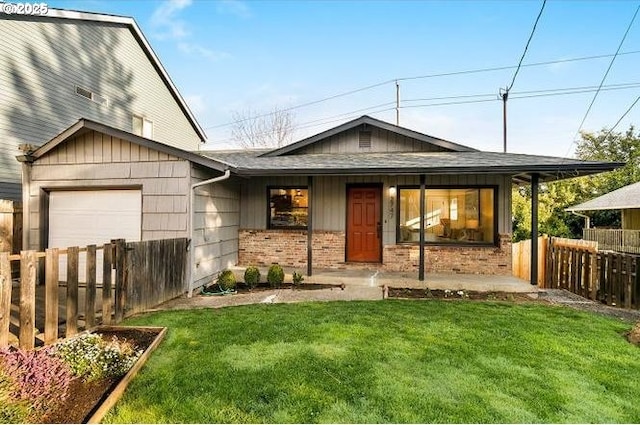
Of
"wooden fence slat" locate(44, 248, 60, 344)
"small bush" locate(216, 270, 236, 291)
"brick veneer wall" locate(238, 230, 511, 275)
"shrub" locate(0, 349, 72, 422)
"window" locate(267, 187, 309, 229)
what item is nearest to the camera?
"shrub" locate(0, 349, 72, 422)

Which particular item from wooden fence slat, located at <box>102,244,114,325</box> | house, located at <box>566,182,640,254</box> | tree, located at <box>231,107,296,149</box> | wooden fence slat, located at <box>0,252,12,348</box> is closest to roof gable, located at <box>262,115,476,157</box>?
wooden fence slat, located at <box>102,244,114,325</box>

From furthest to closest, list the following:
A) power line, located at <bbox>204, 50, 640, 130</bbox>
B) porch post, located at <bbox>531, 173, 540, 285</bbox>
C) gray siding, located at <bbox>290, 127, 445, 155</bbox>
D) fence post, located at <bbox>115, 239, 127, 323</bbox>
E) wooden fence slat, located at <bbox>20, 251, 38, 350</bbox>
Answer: power line, located at <bbox>204, 50, 640, 130</bbox>
gray siding, located at <bbox>290, 127, 445, 155</bbox>
porch post, located at <bbox>531, 173, 540, 285</bbox>
fence post, located at <bbox>115, 239, 127, 323</bbox>
wooden fence slat, located at <bbox>20, 251, 38, 350</bbox>

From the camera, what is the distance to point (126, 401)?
3105mm

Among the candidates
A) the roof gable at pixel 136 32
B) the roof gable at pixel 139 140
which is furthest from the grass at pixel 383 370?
the roof gable at pixel 136 32

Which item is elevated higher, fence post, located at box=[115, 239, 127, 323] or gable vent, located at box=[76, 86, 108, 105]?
gable vent, located at box=[76, 86, 108, 105]

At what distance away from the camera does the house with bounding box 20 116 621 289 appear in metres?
7.55

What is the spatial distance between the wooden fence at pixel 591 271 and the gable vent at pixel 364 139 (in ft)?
17.8

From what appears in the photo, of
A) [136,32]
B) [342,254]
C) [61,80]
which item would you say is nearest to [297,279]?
[342,254]

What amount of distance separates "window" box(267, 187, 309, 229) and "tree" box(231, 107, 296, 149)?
20.1 meters

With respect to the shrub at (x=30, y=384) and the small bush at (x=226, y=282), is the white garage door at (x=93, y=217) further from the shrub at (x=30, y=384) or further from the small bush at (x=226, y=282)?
the shrub at (x=30, y=384)

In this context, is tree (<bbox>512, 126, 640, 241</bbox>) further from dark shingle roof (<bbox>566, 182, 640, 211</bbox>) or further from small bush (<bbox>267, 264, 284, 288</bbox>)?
small bush (<bbox>267, 264, 284, 288</bbox>)

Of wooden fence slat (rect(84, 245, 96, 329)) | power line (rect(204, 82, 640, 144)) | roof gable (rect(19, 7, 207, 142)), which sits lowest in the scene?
wooden fence slat (rect(84, 245, 96, 329))

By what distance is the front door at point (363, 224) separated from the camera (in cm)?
998

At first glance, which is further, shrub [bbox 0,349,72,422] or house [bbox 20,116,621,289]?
house [bbox 20,116,621,289]
